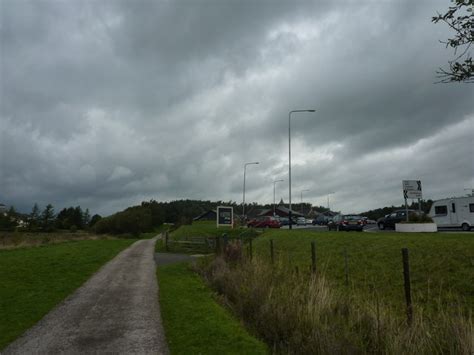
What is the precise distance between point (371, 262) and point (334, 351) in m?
9.92

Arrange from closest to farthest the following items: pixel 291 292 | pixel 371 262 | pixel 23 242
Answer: pixel 291 292
pixel 371 262
pixel 23 242

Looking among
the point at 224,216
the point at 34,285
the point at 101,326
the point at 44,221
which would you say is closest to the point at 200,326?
the point at 101,326

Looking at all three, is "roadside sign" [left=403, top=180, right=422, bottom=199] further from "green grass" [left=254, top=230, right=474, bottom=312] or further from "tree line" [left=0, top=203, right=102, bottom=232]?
"tree line" [left=0, top=203, right=102, bottom=232]

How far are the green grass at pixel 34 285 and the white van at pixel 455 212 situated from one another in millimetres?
28269

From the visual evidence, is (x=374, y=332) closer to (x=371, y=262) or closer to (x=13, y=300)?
(x=371, y=262)

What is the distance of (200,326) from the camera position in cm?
772

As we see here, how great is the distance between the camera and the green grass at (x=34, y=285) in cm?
834

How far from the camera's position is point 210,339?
6910mm

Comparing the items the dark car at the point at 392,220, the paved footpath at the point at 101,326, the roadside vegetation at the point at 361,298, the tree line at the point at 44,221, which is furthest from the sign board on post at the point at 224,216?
the tree line at the point at 44,221

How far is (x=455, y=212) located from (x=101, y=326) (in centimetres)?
3147

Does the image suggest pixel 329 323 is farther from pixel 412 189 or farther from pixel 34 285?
pixel 412 189

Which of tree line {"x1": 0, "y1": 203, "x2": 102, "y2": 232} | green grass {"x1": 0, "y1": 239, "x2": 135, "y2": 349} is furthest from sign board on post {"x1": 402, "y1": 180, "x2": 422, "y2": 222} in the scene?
tree line {"x1": 0, "y1": 203, "x2": 102, "y2": 232}

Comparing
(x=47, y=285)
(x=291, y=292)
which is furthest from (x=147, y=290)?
(x=291, y=292)

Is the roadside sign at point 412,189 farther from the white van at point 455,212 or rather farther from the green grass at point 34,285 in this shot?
the green grass at point 34,285
